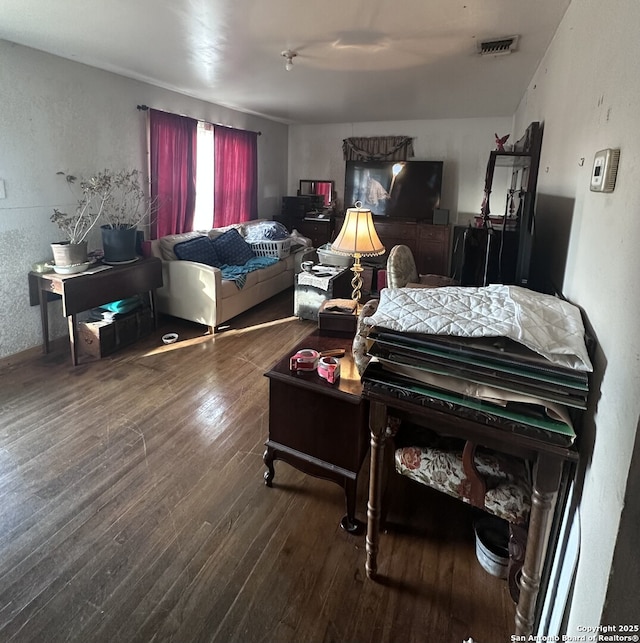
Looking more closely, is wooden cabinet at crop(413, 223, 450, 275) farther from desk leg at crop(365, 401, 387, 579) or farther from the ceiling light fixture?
desk leg at crop(365, 401, 387, 579)

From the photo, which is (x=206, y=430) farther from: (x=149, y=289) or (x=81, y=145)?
(x=81, y=145)

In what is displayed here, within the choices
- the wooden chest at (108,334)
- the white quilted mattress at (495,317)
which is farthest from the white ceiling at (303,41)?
the wooden chest at (108,334)

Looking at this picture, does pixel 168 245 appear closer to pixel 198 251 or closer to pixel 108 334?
pixel 198 251

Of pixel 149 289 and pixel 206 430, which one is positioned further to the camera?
pixel 149 289

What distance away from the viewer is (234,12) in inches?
88.4

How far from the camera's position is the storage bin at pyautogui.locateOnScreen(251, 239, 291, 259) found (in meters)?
5.20

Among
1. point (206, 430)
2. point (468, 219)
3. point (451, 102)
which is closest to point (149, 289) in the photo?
point (206, 430)

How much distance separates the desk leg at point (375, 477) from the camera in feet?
4.38

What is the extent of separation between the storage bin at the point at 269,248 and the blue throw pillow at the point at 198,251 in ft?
2.22

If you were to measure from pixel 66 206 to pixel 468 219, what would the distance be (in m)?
4.98

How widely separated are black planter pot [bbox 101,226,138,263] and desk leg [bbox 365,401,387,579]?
2.96 meters

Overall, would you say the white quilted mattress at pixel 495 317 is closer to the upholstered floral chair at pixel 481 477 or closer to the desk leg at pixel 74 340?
the upholstered floral chair at pixel 481 477

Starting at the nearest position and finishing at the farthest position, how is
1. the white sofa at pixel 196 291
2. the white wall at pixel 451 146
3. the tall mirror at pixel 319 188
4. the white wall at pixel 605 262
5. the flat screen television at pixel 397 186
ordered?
the white wall at pixel 605 262 < the white sofa at pixel 196 291 < the white wall at pixel 451 146 < the flat screen television at pixel 397 186 < the tall mirror at pixel 319 188

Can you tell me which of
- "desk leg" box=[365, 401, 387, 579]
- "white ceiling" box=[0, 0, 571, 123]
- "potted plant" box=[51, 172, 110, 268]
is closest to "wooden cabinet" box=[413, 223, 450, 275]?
"white ceiling" box=[0, 0, 571, 123]
